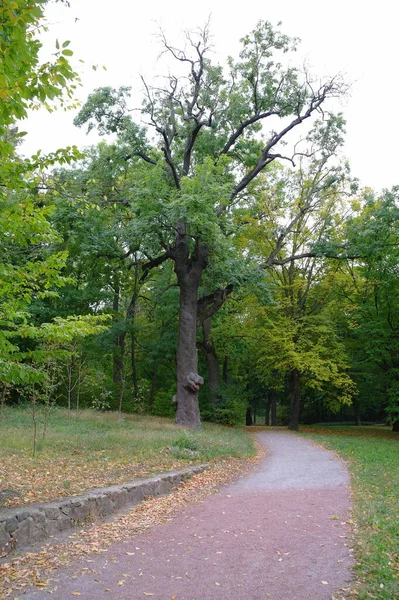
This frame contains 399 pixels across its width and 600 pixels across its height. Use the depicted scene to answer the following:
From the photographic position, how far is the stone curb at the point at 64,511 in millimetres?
5305

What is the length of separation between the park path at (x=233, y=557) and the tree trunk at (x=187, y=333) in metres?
9.41

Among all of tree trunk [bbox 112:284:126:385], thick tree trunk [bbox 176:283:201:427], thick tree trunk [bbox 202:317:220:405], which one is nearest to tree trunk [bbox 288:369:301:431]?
thick tree trunk [bbox 202:317:220:405]

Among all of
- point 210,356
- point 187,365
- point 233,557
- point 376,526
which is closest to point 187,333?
point 187,365

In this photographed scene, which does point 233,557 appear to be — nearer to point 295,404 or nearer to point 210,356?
point 210,356

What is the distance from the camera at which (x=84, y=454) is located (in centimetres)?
1018

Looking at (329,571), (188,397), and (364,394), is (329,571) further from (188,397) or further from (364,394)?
(364,394)

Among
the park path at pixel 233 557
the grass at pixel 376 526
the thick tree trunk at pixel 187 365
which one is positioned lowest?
the park path at pixel 233 557

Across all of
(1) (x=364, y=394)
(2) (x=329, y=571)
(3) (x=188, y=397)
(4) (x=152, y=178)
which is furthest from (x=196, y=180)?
(1) (x=364, y=394)

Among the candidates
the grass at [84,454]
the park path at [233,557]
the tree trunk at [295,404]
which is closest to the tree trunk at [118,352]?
the grass at [84,454]

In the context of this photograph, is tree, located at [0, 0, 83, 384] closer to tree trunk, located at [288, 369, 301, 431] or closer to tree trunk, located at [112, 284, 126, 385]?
tree trunk, located at [112, 284, 126, 385]

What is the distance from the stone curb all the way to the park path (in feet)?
2.84

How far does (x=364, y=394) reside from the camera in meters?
31.1

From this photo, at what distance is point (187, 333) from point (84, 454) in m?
8.77

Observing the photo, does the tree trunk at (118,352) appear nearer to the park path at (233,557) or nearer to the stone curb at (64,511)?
the stone curb at (64,511)
